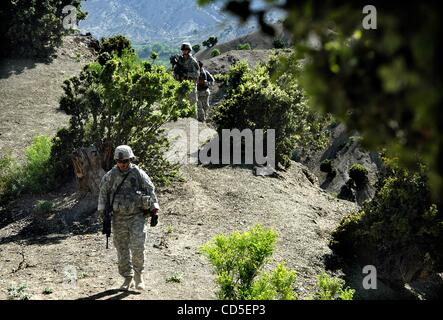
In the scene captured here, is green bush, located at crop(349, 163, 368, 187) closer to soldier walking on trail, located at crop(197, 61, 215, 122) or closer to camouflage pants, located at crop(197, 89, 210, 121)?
soldier walking on trail, located at crop(197, 61, 215, 122)

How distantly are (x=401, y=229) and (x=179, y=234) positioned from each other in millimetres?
4601

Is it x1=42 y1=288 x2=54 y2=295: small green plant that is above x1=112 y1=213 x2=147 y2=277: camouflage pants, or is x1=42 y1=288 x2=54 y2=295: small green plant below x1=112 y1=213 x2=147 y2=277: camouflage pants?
below

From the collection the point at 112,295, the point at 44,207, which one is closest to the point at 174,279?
the point at 112,295

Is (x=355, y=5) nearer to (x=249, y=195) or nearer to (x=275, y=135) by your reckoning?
(x=249, y=195)

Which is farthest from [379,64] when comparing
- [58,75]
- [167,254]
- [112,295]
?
[58,75]

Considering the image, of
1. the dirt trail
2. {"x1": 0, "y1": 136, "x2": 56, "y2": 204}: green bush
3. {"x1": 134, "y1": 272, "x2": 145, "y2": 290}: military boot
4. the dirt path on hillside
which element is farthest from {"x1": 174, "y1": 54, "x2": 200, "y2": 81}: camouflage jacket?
{"x1": 134, "y1": 272, "x2": 145, "y2": 290}: military boot

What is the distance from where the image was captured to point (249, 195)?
50.3 ft

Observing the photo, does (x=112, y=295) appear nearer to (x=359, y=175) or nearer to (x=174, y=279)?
(x=174, y=279)

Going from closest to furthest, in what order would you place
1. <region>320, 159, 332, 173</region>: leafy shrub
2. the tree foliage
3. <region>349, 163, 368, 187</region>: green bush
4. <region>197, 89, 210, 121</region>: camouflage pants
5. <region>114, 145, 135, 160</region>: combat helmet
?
the tree foliage < <region>114, 145, 135, 160</region>: combat helmet < <region>197, 89, 210, 121</region>: camouflage pants < <region>349, 163, 368, 187</region>: green bush < <region>320, 159, 332, 173</region>: leafy shrub

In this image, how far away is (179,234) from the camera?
40.8 ft

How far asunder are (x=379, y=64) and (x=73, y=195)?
519 inches

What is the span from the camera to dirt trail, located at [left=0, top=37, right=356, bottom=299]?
965 cm

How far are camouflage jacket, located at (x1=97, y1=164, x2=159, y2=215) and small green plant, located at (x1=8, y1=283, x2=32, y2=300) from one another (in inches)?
69.2

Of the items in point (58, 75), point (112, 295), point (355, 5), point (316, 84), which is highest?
point (58, 75)
